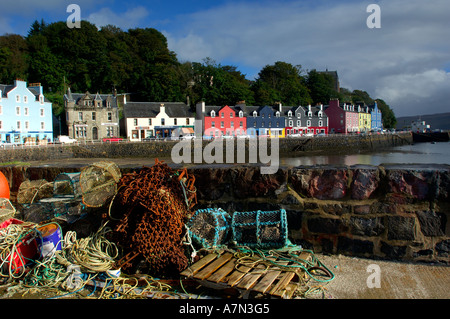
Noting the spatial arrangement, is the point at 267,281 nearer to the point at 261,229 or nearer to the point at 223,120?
the point at 261,229

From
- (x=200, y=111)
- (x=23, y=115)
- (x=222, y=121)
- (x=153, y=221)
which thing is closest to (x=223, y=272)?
(x=153, y=221)

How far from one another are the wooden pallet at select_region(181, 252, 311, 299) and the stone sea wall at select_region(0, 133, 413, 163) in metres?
32.9

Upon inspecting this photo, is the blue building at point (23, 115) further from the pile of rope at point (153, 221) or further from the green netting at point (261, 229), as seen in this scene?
the green netting at point (261, 229)

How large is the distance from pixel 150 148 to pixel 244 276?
134 ft

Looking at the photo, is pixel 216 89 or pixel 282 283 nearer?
pixel 282 283

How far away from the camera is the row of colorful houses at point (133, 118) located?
41.9 meters

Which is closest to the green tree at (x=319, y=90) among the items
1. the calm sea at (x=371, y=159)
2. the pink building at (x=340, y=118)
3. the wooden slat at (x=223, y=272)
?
the pink building at (x=340, y=118)

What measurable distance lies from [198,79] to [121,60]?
53.4ft

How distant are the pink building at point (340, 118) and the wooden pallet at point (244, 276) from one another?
74.2m

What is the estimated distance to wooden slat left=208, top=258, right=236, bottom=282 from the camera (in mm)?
2791

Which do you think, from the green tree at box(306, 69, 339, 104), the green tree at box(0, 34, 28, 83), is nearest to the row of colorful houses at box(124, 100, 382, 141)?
the green tree at box(306, 69, 339, 104)

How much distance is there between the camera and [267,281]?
2.69 m
